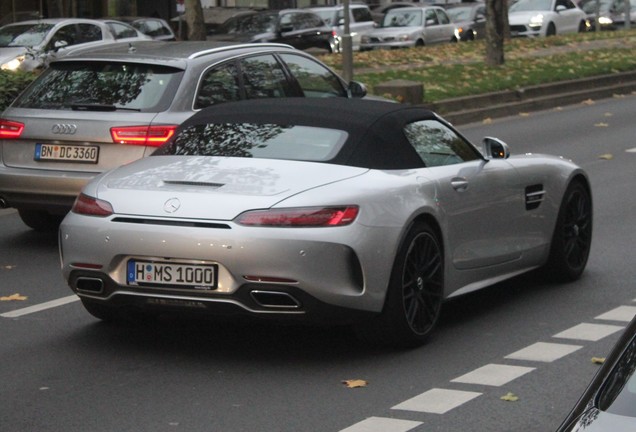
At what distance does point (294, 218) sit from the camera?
7.25 metres

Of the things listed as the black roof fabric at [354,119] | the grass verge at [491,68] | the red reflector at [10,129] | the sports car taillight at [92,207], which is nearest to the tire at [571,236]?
the black roof fabric at [354,119]

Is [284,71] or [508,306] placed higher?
[284,71]

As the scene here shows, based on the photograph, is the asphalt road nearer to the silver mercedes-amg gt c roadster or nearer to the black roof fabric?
the silver mercedes-amg gt c roadster

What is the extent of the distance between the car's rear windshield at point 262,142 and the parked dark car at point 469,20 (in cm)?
3802

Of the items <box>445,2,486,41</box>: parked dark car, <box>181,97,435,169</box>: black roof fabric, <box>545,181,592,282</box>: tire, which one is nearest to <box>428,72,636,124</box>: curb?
<box>545,181,592,282</box>: tire

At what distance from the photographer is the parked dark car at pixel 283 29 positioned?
3756cm

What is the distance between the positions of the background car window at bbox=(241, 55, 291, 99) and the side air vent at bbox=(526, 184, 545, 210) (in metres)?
3.19

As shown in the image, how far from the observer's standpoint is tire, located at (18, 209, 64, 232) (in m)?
12.2

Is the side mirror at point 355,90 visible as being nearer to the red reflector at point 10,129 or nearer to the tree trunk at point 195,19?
the red reflector at point 10,129

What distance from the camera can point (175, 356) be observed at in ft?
25.3

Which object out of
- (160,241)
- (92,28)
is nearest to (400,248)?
(160,241)

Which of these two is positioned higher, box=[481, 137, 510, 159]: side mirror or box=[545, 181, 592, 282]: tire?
box=[481, 137, 510, 159]: side mirror

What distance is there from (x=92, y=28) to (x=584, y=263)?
20.5m

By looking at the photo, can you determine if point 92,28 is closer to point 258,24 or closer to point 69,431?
point 258,24
